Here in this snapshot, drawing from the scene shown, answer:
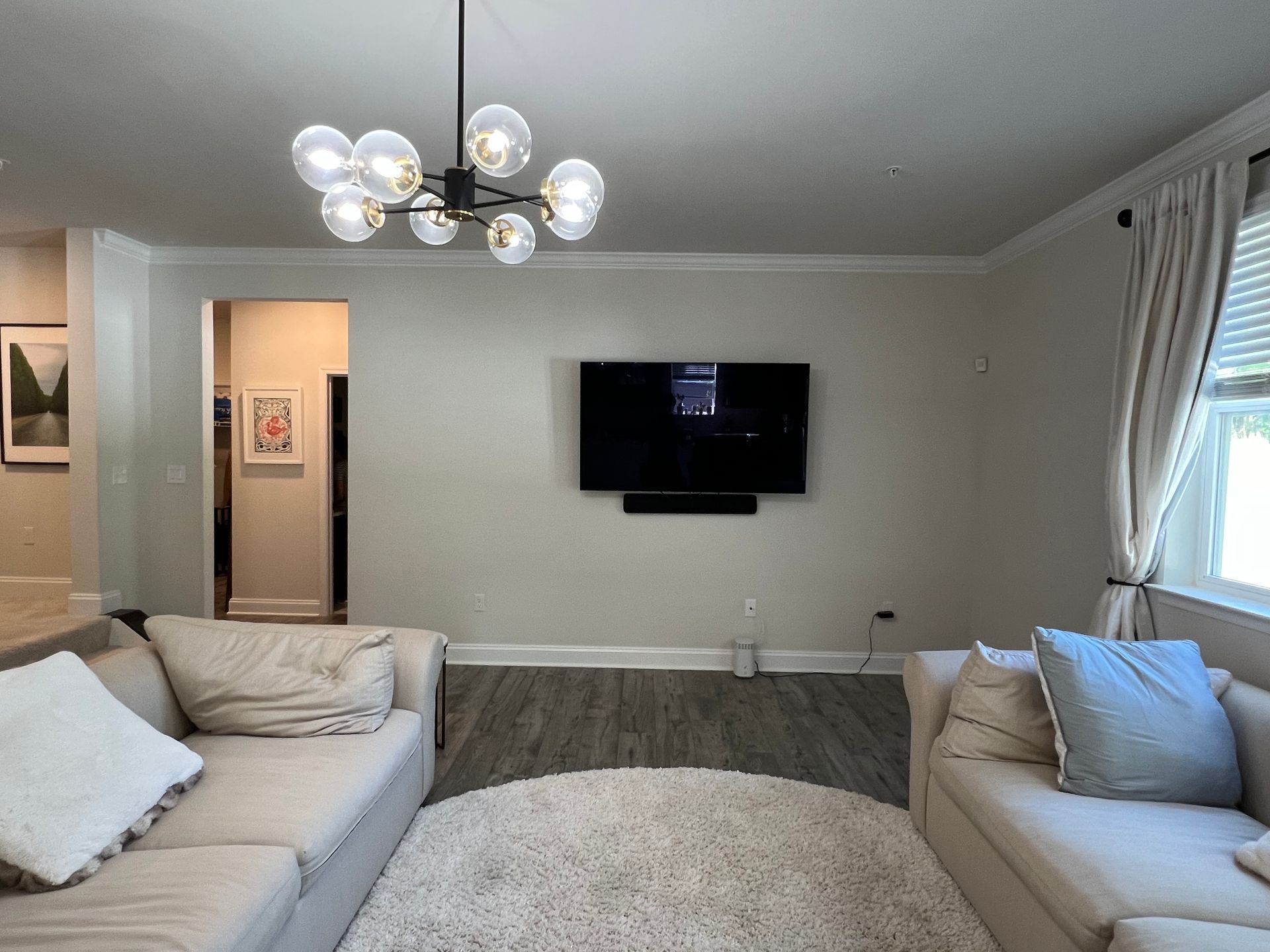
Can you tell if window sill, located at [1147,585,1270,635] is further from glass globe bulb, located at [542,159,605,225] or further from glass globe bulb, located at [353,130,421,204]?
glass globe bulb, located at [353,130,421,204]

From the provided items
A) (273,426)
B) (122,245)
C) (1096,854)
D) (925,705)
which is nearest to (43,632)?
(273,426)

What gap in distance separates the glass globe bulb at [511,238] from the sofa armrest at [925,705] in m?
2.03

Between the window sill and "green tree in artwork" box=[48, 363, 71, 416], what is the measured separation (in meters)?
6.38

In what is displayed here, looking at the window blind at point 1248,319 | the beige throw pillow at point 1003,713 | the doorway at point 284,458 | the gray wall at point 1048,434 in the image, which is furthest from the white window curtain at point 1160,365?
the doorway at point 284,458

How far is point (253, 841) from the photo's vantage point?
1.59 meters

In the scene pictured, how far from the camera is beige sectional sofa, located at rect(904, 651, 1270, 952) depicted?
4.66 feet

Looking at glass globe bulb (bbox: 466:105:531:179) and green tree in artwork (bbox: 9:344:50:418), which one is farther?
green tree in artwork (bbox: 9:344:50:418)

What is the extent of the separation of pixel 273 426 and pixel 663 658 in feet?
12.2

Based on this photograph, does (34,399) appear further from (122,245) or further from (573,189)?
(573,189)

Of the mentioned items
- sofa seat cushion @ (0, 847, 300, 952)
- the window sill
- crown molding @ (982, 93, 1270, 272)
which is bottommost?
sofa seat cushion @ (0, 847, 300, 952)

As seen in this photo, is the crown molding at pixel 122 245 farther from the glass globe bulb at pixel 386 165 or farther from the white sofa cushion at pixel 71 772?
the glass globe bulb at pixel 386 165

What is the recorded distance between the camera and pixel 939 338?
13.9ft

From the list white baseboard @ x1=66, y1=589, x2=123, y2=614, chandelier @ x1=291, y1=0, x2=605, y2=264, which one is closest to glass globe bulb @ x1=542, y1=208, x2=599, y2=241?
chandelier @ x1=291, y1=0, x2=605, y2=264

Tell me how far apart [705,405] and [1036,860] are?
2917mm
